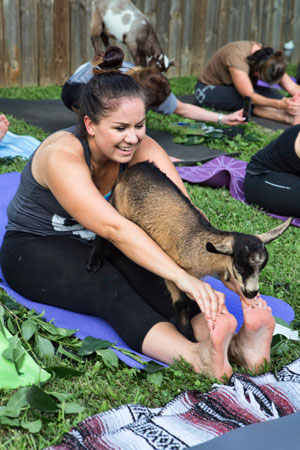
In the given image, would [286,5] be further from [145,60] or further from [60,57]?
[145,60]

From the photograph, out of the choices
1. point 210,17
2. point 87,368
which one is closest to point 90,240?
point 87,368

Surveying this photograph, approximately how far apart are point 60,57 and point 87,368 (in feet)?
26.8

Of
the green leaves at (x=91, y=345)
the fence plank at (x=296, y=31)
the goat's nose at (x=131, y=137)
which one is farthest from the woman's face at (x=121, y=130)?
the fence plank at (x=296, y=31)

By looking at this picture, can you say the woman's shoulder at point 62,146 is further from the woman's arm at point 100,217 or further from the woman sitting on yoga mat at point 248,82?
the woman sitting on yoga mat at point 248,82

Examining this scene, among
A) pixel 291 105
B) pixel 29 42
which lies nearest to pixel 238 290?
pixel 291 105

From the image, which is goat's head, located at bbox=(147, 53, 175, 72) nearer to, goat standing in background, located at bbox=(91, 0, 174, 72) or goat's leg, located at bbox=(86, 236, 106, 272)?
goat standing in background, located at bbox=(91, 0, 174, 72)

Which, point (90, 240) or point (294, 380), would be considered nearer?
point (294, 380)

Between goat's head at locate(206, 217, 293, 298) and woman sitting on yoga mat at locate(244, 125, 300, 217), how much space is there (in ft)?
8.07

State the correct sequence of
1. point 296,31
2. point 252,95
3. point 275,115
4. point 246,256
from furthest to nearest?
1. point 296,31
2. point 275,115
3. point 252,95
4. point 246,256

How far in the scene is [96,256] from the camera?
10.5 feet

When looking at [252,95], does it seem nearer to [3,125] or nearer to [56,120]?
[56,120]

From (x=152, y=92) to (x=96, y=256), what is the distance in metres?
2.75

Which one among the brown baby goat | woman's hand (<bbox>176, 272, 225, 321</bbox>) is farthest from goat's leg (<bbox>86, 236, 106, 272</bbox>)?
woman's hand (<bbox>176, 272, 225, 321</bbox>)

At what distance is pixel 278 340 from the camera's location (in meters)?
3.04
